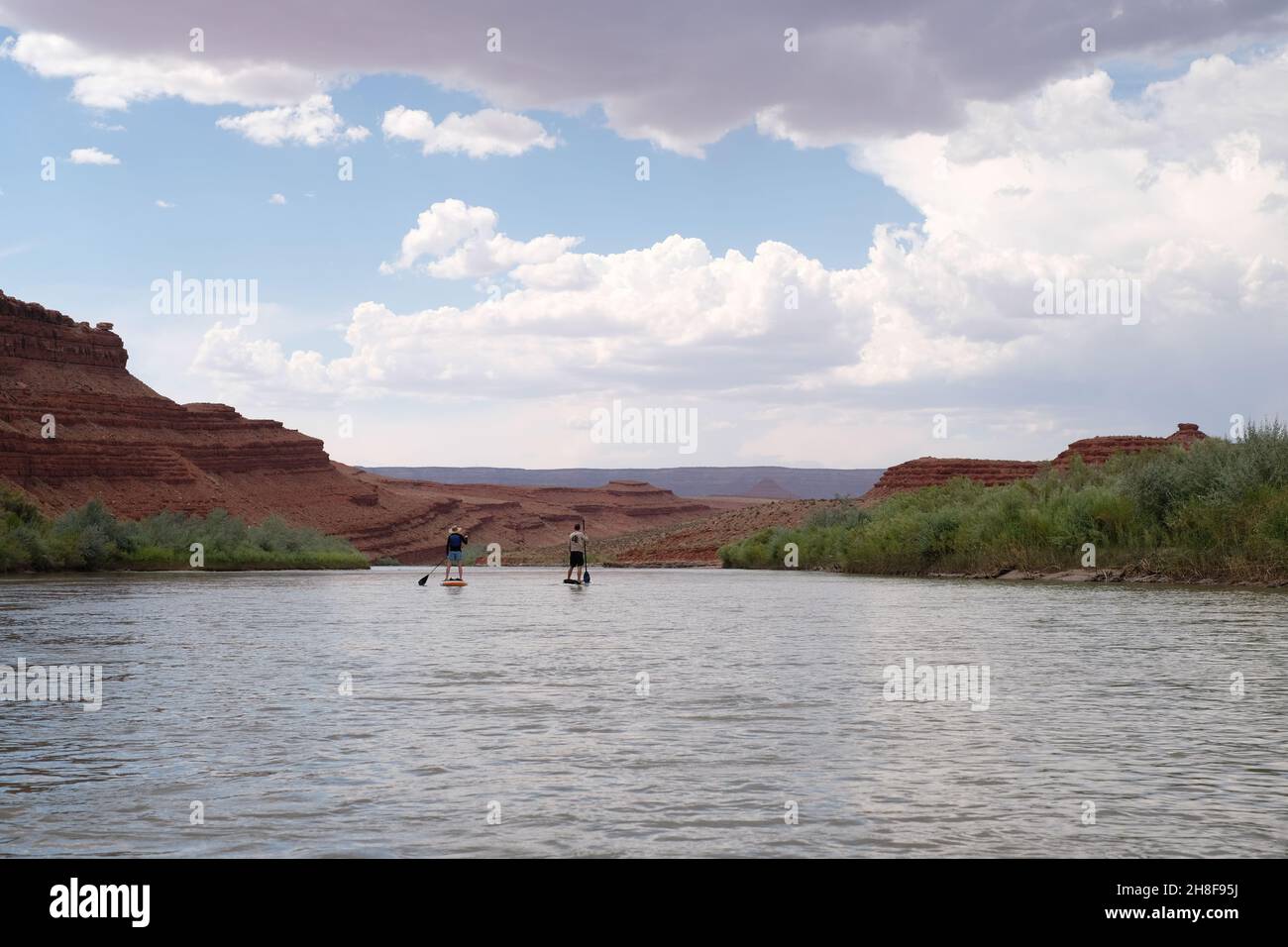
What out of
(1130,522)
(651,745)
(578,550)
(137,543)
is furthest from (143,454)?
(651,745)

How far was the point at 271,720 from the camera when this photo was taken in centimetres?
1179

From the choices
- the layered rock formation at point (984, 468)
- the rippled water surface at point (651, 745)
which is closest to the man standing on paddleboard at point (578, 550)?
the rippled water surface at point (651, 745)

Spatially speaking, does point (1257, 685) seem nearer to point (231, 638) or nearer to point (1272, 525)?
point (231, 638)

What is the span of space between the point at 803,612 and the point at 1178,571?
46.5 feet

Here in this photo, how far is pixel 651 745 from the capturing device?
33.6ft

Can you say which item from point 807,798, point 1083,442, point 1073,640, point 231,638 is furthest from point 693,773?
point 1083,442

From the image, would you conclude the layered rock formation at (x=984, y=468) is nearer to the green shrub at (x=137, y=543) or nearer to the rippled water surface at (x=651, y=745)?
the green shrub at (x=137, y=543)

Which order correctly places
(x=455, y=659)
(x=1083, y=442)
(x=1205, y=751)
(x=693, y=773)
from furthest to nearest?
(x=1083, y=442)
(x=455, y=659)
(x=1205, y=751)
(x=693, y=773)

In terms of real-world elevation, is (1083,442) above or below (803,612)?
above

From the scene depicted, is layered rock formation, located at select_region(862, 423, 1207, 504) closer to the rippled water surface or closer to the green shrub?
the green shrub

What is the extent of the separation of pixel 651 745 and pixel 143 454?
10316 cm

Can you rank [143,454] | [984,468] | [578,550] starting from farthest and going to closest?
[984,468] < [143,454] < [578,550]

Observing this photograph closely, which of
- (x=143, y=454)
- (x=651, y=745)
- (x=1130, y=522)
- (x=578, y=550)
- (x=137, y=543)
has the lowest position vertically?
(x=651, y=745)

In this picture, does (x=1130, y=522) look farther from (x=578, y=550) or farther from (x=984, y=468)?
(x=984, y=468)
